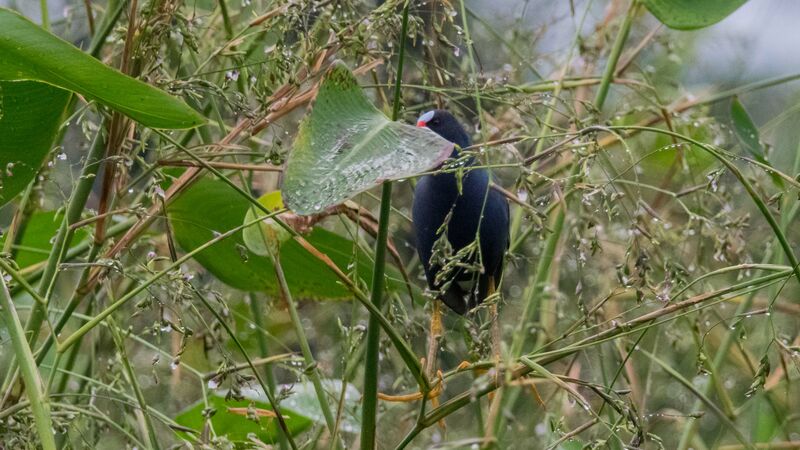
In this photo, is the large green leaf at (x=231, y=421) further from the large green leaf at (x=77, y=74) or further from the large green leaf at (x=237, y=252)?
the large green leaf at (x=77, y=74)

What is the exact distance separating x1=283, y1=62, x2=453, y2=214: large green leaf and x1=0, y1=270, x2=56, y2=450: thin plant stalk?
0.29 metres

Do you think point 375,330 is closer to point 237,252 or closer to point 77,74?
point 77,74

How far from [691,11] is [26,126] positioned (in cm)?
97

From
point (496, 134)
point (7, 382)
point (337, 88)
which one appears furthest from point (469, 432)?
point (337, 88)

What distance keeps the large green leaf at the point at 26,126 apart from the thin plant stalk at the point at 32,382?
300mm

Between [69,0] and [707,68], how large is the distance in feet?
7.18

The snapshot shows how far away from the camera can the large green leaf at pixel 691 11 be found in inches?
56.9

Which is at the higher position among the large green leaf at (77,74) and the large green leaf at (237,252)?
the large green leaf at (77,74)

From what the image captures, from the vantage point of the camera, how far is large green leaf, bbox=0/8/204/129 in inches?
35.5

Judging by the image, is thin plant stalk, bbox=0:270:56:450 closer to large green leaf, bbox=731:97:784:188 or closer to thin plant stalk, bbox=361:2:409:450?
thin plant stalk, bbox=361:2:409:450

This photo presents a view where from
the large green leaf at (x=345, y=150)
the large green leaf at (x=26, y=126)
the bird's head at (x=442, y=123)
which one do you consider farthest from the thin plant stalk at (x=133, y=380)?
the bird's head at (x=442, y=123)

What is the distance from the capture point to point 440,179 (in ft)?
6.70

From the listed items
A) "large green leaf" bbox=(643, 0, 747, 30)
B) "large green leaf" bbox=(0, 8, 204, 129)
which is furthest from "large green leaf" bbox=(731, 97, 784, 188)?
"large green leaf" bbox=(0, 8, 204, 129)

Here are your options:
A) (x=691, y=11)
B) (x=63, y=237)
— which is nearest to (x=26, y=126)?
(x=63, y=237)
